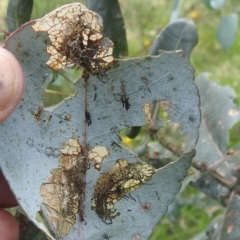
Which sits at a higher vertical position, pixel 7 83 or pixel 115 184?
pixel 7 83

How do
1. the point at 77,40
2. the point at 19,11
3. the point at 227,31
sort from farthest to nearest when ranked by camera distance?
the point at 227,31 < the point at 19,11 < the point at 77,40

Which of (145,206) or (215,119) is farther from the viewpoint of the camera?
(215,119)

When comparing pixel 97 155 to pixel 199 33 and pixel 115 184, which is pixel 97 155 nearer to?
pixel 115 184

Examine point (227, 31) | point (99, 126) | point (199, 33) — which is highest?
point (99, 126)

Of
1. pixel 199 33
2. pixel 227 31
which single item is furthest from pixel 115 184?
pixel 199 33

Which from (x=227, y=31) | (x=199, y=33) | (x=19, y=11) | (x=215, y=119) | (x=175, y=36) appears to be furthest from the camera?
(x=199, y=33)

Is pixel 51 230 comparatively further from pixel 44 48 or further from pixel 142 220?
pixel 44 48

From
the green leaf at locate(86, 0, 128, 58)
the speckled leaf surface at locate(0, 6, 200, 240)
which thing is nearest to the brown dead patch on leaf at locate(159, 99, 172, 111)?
the speckled leaf surface at locate(0, 6, 200, 240)

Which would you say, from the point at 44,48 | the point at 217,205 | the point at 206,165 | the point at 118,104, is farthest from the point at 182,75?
the point at 217,205
